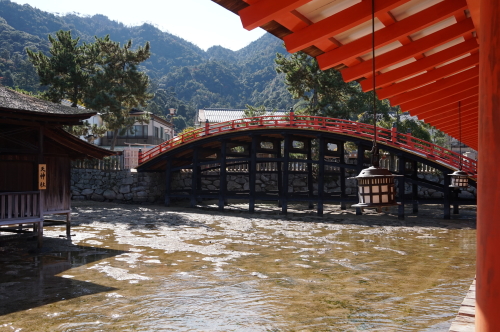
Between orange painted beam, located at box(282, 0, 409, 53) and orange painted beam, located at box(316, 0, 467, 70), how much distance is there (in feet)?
1.67

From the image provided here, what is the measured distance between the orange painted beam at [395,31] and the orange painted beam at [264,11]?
126cm

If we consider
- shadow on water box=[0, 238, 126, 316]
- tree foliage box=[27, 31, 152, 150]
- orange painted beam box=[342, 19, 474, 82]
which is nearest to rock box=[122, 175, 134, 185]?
tree foliage box=[27, 31, 152, 150]

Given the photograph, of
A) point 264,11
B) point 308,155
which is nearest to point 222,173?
point 308,155

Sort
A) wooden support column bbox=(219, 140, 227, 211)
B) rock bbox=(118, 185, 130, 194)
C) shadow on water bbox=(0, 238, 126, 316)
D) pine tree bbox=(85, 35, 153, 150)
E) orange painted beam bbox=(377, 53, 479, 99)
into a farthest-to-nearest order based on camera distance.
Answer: pine tree bbox=(85, 35, 153, 150)
rock bbox=(118, 185, 130, 194)
wooden support column bbox=(219, 140, 227, 211)
shadow on water bbox=(0, 238, 126, 316)
orange painted beam bbox=(377, 53, 479, 99)

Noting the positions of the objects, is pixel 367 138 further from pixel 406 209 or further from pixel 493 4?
pixel 493 4

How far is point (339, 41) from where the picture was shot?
15.0ft

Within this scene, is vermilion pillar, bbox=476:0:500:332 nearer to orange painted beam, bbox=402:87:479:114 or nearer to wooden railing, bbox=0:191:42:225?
orange painted beam, bbox=402:87:479:114

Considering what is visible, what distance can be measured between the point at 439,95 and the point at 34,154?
393 inches

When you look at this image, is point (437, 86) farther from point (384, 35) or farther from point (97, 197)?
point (97, 197)

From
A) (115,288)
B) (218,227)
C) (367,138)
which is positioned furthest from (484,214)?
(367,138)

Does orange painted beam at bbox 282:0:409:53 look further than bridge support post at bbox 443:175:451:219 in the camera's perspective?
No

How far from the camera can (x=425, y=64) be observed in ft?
17.8

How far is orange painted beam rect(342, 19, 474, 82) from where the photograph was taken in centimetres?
447

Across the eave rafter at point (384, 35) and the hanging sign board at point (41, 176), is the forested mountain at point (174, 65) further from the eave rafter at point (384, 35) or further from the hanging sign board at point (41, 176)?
the eave rafter at point (384, 35)
